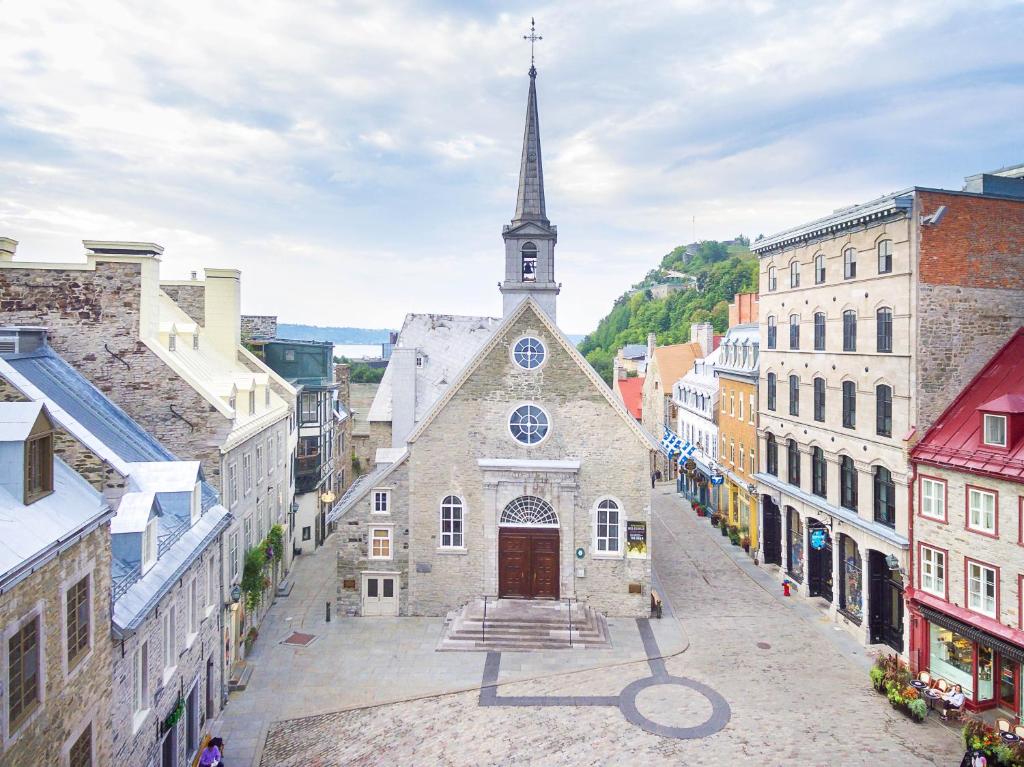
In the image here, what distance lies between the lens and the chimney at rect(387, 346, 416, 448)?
3644 centimetres

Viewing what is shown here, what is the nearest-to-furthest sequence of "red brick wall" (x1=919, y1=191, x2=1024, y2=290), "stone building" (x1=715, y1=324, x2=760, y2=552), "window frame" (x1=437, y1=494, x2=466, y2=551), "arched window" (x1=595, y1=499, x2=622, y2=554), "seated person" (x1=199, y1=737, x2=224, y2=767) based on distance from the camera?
1. "seated person" (x1=199, y1=737, x2=224, y2=767)
2. "red brick wall" (x1=919, y1=191, x2=1024, y2=290)
3. "arched window" (x1=595, y1=499, x2=622, y2=554)
4. "window frame" (x1=437, y1=494, x2=466, y2=551)
5. "stone building" (x1=715, y1=324, x2=760, y2=552)

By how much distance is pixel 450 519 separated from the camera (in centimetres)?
2759

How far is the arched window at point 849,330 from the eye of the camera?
25.5 m

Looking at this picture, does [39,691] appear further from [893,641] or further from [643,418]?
[643,418]

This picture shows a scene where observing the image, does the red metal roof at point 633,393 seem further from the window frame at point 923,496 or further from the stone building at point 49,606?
the stone building at point 49,606

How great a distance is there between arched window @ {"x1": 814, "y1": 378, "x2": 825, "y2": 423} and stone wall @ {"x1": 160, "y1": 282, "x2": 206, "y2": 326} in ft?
88.1

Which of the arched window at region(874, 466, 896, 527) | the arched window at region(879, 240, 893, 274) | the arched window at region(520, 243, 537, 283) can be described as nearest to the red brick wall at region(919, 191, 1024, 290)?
the arched window at region(879, 240, 893, 274)

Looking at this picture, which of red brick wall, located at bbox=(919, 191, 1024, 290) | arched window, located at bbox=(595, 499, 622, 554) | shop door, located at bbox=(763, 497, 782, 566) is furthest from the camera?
shop door, located at bbox=(763, 497, 782, 566)

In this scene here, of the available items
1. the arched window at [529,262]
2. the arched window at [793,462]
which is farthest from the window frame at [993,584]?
the arched window at [529,262]

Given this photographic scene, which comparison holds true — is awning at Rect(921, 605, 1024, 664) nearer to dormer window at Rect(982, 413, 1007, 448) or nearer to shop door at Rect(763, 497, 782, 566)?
dormer window at Rect(982, 413, 1007, 448)

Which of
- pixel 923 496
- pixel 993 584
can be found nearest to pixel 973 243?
pixel 923 496

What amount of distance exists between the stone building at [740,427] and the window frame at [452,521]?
16.2 metres

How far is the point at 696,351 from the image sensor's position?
5788 cm

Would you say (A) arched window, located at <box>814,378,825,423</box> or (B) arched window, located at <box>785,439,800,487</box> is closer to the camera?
(A) arched window, located at <box>814,378,825,423</box>
